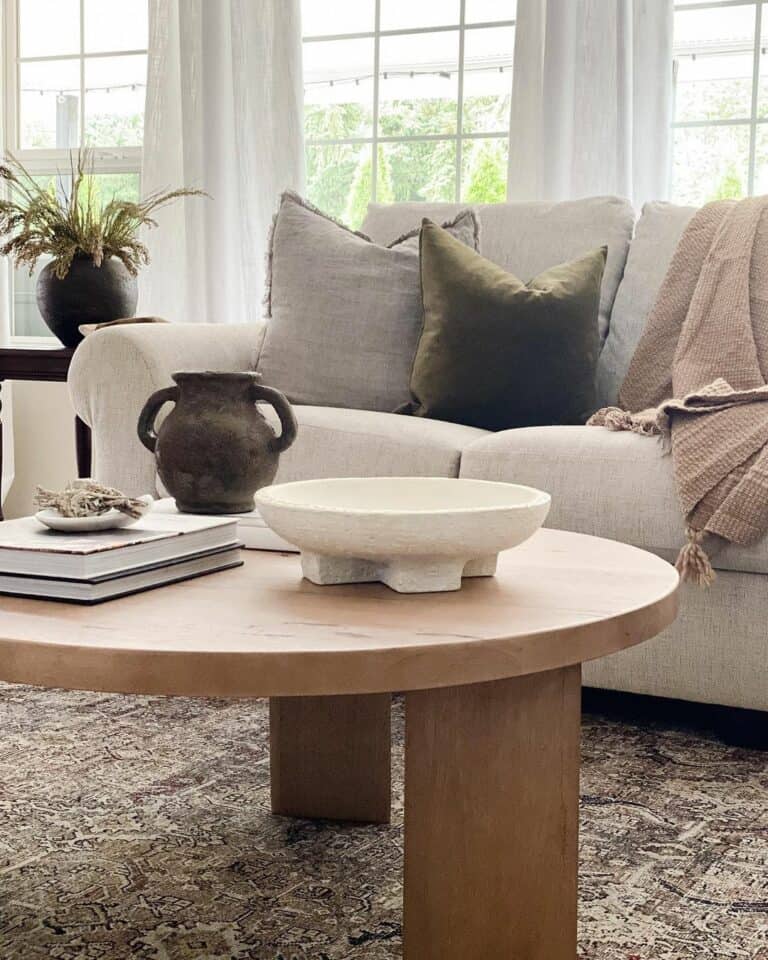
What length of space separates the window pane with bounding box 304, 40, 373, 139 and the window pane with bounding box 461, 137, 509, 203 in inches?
14.2

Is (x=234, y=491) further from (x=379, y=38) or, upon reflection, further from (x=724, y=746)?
(x=379, y=38)

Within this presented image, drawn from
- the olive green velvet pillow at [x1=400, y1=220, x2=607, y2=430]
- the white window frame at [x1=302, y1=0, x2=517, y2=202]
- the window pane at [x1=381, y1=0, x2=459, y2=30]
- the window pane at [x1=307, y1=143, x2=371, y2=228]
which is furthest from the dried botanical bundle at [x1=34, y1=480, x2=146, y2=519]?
the window pane at [x1=381, y1=0, x2=459, y2=30]

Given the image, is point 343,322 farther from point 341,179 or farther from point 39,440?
point 39,440

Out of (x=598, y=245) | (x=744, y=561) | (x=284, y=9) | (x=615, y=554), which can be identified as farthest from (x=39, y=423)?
(x=615, y=554)

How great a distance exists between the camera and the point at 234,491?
1.42 m

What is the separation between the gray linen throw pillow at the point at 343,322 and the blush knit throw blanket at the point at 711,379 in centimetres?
53

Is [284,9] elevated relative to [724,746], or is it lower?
elevated

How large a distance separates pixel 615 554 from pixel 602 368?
1.45 m

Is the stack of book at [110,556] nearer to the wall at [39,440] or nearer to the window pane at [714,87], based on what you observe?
the window pane at [714,87]

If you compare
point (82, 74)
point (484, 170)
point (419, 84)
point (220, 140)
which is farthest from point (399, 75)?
point (82, 74)

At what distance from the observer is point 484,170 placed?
12.3ft

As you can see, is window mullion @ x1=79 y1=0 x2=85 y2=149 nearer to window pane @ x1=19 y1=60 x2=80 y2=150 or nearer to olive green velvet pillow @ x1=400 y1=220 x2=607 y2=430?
window pane @ x1=19 y1=60 x2=80 y2=150

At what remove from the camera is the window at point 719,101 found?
3391 millimetres

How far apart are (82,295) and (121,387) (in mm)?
834
